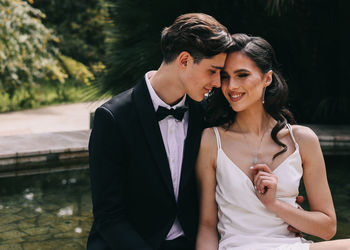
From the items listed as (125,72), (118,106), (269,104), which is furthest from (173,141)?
(125,72)

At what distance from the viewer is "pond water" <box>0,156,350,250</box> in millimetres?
3682

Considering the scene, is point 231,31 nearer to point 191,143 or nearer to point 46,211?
point 46,211

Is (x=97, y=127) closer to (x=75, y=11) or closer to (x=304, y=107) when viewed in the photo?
(x=304, y=107)

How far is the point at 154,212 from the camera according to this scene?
2166 millimetres

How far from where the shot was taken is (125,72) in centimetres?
646

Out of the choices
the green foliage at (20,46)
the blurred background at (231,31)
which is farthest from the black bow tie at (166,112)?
the green foliage at (20,46)

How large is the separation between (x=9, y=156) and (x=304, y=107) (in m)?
4.92

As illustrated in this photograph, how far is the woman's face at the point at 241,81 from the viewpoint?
7.30 ft

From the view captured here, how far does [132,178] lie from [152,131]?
24cm

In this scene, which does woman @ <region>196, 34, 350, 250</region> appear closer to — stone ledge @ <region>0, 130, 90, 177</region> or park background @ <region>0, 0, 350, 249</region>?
park background @ <region>0, 0, 350, 249</region>

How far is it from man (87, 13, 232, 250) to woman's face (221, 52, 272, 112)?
70 mm

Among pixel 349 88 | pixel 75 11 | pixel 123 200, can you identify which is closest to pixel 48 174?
pixel 123 200

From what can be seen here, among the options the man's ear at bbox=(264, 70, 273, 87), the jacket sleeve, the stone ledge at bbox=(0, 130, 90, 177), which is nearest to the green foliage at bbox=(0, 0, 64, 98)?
the stone ledge at bbox=(0, 130, 90, 177)

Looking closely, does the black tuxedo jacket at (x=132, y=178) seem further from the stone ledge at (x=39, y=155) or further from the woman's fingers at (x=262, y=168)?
the stone ledge at (x=39, y=155)
